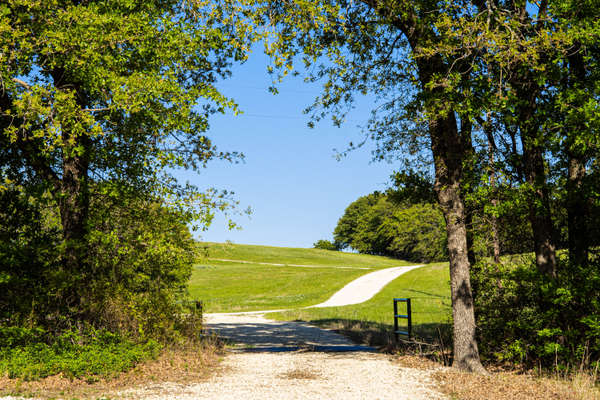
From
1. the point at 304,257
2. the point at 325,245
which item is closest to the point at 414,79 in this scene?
the point at 304,257

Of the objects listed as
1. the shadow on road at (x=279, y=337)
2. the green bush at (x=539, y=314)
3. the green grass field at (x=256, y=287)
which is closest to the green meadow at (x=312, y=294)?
the green grass field at (x=256, y=287)

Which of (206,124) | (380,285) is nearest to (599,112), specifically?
(206,124)

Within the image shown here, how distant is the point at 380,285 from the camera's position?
38.0 metres

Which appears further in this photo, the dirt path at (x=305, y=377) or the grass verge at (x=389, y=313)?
the grass verge at (x=389, y=313)

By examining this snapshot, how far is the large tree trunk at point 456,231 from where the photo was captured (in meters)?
9.58

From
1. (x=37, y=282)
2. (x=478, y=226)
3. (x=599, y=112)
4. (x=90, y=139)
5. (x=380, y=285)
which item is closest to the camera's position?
(x=599, y=112)

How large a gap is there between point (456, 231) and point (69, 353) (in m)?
7.70

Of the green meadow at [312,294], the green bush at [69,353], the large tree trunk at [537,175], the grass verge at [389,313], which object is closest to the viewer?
the green bush at [69,353]

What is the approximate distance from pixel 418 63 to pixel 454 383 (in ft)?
20.5

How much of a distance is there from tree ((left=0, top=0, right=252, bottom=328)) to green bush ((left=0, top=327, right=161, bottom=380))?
639 mm

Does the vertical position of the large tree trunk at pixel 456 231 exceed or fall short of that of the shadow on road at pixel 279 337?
it exceeds it

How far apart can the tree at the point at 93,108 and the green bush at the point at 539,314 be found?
6087 millimetres

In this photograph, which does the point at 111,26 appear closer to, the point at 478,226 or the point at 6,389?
the point at 6,389

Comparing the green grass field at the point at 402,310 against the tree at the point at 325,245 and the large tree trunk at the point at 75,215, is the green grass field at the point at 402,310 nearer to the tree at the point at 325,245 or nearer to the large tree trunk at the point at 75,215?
the large tree trunk at the point at 75,215
